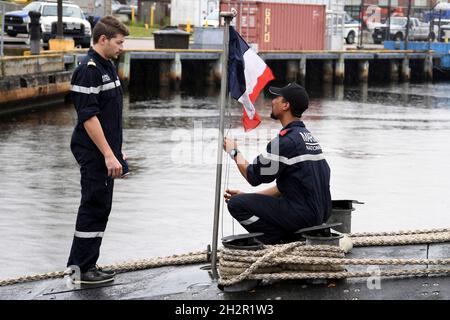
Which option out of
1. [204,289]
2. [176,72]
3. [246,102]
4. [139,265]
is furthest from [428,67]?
[204,289]

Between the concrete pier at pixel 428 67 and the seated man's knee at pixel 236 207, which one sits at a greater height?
the seated man's knee at pixel 236 207

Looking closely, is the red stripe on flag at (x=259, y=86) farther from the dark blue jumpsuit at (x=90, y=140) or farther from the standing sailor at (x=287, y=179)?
the dark blue jumpsuit at (x=90, y=140)

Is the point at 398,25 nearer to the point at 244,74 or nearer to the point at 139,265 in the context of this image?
the point at 139,265

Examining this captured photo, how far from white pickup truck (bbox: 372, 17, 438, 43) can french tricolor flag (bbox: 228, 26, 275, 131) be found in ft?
174

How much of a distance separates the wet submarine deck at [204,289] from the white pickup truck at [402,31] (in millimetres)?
53218

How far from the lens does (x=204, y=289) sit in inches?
270

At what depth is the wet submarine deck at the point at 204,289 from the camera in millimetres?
6625

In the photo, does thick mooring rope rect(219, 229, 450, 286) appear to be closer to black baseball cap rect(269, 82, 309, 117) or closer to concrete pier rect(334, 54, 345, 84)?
black baseball cap rect(269, 82, 309, 117)

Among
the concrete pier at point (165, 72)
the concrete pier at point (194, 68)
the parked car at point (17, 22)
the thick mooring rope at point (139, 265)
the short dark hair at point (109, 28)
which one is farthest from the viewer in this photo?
the parked car at point (17, 22)

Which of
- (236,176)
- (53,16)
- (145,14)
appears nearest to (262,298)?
(236,176)

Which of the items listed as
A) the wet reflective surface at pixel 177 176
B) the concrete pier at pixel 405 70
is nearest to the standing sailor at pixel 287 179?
the wet reflective surface at pixel 177 176

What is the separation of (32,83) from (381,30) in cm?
3647

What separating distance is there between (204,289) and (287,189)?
0.86 m

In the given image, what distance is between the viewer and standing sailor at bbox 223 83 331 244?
274 inches
